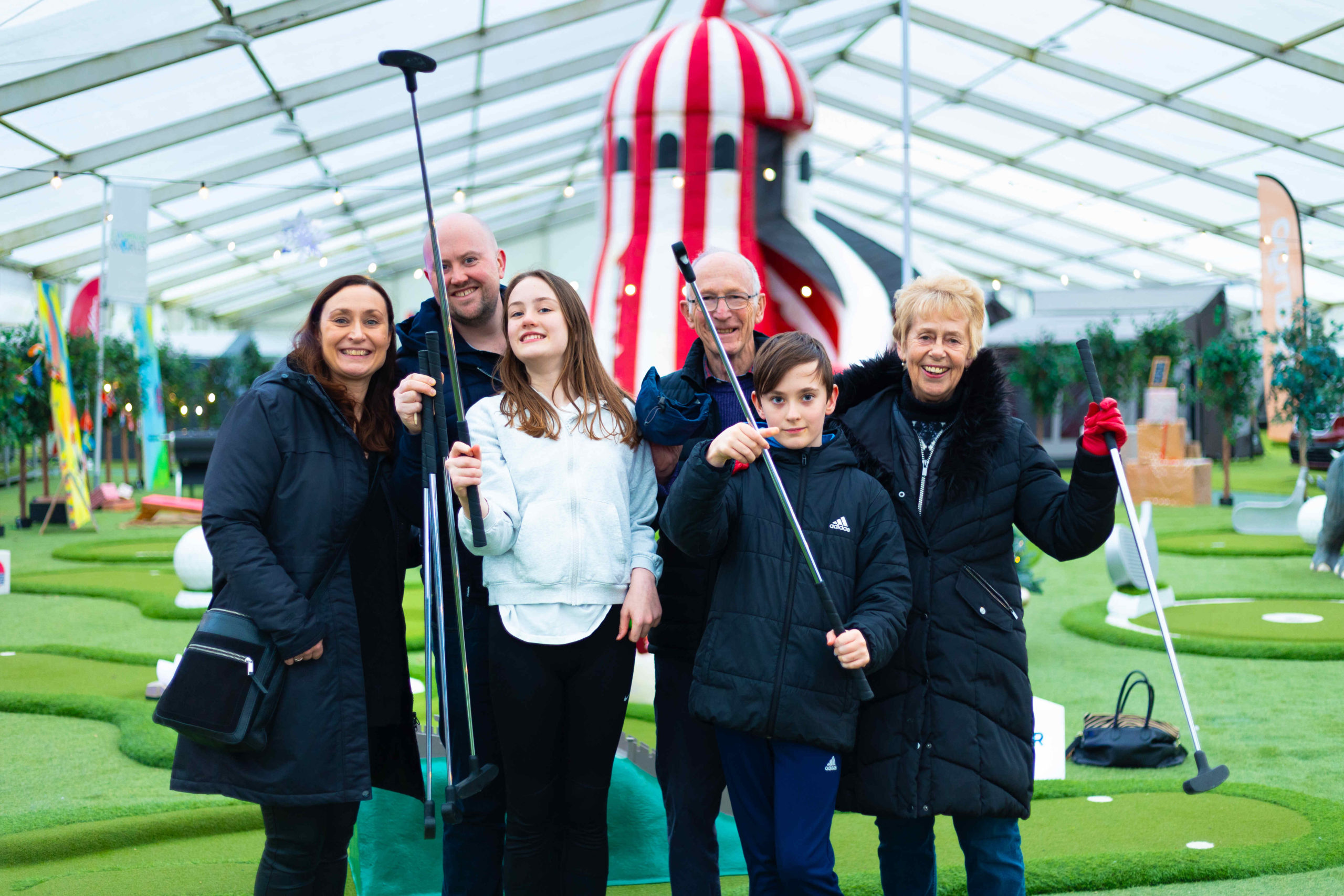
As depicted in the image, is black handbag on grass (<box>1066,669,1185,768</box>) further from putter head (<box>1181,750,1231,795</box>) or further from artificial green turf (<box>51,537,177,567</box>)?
artificial green turf (<box>51,537,177,567</box>)

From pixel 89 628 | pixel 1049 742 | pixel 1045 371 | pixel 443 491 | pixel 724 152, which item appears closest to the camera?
pixel 443 491

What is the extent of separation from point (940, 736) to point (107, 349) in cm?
1395

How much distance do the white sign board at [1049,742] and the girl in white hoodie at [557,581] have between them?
1627 millimetres

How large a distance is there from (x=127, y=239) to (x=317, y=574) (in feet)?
31.8

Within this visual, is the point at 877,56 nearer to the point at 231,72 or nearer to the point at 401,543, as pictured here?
the point at 231,72

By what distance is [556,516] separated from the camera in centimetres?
209

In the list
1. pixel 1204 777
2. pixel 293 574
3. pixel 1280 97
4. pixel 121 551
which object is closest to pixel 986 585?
pixel 1204 777

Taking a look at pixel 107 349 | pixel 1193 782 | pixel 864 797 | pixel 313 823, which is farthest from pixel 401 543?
pixel 107 349

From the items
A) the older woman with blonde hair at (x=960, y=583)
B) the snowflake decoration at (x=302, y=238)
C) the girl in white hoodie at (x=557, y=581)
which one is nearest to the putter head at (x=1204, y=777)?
the older woman with blonde hair at (x=960, y=583)

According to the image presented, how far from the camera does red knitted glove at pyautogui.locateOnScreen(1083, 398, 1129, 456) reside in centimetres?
196

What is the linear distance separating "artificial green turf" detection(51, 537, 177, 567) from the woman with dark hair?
702 cm

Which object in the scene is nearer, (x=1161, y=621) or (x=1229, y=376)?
(x=1161, y=621)

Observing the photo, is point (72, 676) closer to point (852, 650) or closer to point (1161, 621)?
point (852, 650)

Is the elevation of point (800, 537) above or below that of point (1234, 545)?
above
